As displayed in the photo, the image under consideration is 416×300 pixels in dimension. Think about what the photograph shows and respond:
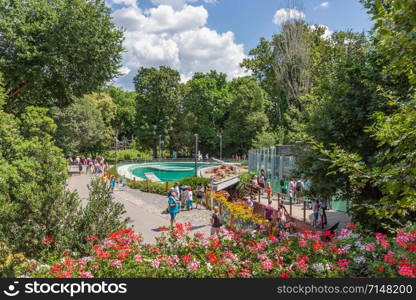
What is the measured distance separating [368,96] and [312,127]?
1.62 meters

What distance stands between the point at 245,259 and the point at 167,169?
38.6 m

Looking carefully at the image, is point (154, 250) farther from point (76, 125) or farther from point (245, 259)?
point (76, 125)

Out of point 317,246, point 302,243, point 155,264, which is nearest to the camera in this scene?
point 155,264

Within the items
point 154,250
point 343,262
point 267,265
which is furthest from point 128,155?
point 343,262

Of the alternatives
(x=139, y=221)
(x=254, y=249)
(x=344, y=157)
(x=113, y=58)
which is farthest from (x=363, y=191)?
(x=113, y=58)

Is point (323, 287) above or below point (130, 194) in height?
above

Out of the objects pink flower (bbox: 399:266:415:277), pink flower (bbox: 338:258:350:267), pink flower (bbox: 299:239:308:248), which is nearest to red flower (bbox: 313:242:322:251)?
pink flower (bbox: 299:239:308:248)

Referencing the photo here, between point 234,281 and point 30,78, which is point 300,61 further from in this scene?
point 234,281

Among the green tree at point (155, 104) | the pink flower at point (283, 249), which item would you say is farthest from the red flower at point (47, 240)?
the green tree at point (155, 104)

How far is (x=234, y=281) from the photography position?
3791mm

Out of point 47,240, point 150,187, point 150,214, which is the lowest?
point 150,214

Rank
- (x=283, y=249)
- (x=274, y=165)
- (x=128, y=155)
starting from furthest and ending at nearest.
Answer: (x=128, y=155) < (x=274, y=165) < (x=283, y=249)

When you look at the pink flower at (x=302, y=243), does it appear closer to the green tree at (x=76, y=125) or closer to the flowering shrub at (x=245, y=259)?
the flowering shrub at (x=245, y=259)

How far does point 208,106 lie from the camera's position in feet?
172
